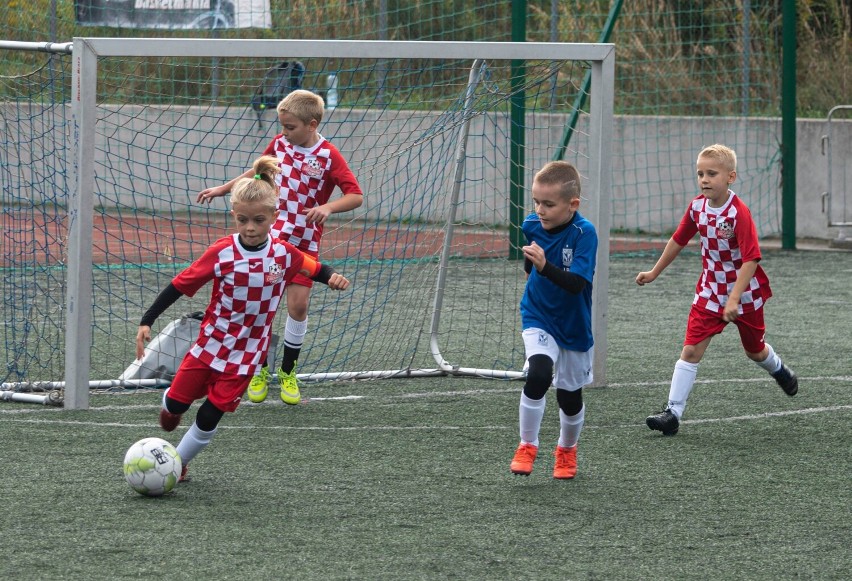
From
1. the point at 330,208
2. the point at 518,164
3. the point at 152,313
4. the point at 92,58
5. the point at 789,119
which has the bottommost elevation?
the point at 152,313

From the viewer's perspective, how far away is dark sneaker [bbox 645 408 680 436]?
5.78 metres

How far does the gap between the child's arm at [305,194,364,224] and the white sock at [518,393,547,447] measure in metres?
1.60

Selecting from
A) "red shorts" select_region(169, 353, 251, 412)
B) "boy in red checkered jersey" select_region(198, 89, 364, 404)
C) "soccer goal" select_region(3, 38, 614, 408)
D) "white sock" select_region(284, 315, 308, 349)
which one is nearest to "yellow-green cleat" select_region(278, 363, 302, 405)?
"boy in red checkered jersey" select_region(198, 89, 364, 404)

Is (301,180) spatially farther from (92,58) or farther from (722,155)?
(722,155)

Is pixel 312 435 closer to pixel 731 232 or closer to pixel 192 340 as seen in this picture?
pixel 192 340

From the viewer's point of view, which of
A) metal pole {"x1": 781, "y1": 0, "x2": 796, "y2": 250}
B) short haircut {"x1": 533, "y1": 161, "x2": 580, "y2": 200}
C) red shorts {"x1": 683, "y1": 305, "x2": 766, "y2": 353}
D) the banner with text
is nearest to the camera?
short haircut {"x1": 533, "y1": 161, "x2": 580, "y2": 200}

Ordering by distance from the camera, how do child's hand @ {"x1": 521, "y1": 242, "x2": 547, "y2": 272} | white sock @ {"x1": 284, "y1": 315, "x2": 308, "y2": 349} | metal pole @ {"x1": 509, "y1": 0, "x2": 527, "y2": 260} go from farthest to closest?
metal pole @ {"x1": 509, "y1": 0, "x2": 527, "y2": 260} → white sock @ {"x1": 284, "y1": 315, "x2": 308, "y2": 349} → child's hand @ {"x1": 521, "y1": 242, "x2": 547, "y2": 272}

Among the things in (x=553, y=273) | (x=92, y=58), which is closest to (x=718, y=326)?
(x=553, y=273)

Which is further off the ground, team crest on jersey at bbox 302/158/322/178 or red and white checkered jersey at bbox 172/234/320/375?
team crest on jersey at bbox 302/158/322/178

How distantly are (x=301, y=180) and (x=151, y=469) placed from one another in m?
2.32

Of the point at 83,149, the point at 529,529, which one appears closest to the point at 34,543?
the point at 529,529

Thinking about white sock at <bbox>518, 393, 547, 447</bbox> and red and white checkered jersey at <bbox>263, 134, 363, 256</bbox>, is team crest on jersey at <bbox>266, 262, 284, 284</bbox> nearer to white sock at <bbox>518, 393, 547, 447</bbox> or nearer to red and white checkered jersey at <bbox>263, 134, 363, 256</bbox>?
white sock at <bbox>518, 393, 547, 447</bbox>

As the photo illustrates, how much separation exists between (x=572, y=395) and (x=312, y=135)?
2195 millimetres

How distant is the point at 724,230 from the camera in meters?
5.84
